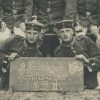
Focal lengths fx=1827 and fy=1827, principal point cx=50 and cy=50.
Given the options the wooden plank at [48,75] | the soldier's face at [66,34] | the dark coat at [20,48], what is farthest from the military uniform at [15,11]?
the wooden plank at [48,75]

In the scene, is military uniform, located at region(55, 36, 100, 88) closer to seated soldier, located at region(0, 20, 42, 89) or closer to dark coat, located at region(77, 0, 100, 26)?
seated soldier, located at region(0, 20, 42, 89)

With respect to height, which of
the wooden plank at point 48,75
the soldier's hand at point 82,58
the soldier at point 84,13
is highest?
the soldier at point 84,13

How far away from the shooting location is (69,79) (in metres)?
36.8

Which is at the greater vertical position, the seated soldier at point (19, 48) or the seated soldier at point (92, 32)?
the seated soldier at point (92, 32)

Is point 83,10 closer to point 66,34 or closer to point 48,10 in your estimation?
point 48,10

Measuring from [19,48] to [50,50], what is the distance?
79 cm

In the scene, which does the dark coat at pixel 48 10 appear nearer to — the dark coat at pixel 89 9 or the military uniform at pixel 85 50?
the dark coat at pixel 89 9

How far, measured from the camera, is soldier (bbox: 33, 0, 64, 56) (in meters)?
37.6

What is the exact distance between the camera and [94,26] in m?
37.6

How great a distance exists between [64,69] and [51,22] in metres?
1.30

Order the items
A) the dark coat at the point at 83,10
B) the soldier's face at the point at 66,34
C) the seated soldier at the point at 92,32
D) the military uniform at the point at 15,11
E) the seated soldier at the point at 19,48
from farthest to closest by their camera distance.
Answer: the military uniform at the point at 15,11 < the dark coat at the point at 83,10 < the seated soldier at the point at 92,32 < the seated soldier at the point at 19,48 < the soldier's face at the point at 66,34

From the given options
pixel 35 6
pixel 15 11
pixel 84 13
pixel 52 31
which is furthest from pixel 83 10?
pixel 15 11

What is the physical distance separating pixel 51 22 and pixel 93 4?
0.98m

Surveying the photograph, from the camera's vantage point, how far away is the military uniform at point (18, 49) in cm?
3712
